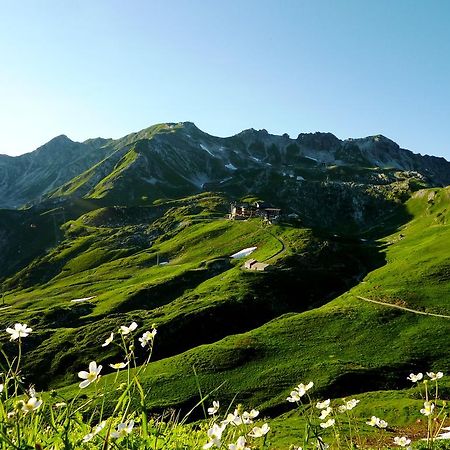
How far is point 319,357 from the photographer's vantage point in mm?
71750

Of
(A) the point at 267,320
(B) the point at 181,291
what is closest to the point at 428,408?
(A) the point at 267,320

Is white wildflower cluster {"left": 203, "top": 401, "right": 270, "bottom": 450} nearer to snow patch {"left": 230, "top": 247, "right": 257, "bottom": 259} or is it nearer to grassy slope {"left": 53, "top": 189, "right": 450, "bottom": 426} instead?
grassy slope {"left": 53, "top": 189, "right": 450, "bottom": 426}

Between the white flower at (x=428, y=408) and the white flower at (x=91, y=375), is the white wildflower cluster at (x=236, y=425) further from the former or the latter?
the white flower at (x=428, y=408)

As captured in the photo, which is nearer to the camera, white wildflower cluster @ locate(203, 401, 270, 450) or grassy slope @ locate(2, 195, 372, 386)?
white wildflower cluster @ locate(203, 401, 270, 450)

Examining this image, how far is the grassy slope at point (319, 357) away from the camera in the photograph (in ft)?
207

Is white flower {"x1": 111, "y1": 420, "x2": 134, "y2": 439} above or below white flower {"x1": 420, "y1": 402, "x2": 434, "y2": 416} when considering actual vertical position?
above

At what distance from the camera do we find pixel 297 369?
6819 cm

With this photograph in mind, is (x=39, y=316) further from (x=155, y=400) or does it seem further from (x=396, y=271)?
(x=396, y=271)

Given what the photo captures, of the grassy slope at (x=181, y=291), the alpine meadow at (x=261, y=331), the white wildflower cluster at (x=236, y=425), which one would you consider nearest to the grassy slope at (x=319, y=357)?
the alpine meadow at (x=261, y=331)

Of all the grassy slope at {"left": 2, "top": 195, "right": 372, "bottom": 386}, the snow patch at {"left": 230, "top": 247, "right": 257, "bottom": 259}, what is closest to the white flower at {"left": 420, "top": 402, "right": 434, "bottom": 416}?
the grassy slope at {"left": 2, "top": 195, "right": 372, "bottom": 386}

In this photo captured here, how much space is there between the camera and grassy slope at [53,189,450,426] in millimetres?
63062

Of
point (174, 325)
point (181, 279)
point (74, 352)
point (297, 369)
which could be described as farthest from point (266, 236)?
point (297, 369)

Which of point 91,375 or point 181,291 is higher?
point 91,375

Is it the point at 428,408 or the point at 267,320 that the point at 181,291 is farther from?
the point at 428,408
